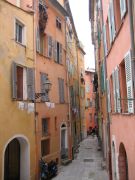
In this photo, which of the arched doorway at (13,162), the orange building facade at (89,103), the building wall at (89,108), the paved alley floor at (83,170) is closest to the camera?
the arched doorway at (13,162)

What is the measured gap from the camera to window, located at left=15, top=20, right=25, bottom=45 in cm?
1664

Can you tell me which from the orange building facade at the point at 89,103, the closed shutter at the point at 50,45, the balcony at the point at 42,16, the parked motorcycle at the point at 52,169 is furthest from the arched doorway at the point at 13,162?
the orange building facade at the point at 89,103

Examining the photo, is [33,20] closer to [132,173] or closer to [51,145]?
[51,145]

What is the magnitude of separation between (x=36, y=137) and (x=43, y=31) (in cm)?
724

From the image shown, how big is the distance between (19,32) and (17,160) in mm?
7160

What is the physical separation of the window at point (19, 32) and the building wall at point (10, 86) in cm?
28

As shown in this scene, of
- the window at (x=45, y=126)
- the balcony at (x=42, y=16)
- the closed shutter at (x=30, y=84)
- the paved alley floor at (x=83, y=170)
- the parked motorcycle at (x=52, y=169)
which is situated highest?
the balcony at (x=42, y=16)

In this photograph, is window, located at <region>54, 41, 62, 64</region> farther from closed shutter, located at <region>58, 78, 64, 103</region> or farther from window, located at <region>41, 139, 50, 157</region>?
window, located at <region>41, 139, 50, 157</region>

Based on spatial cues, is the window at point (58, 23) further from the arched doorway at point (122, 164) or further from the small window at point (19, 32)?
the arched doorway at point (122, 164)

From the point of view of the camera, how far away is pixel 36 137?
58.5 ft

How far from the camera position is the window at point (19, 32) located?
54.6ft

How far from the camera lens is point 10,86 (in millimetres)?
15281

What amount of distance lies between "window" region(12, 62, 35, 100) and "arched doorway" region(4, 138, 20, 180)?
293 centimetres

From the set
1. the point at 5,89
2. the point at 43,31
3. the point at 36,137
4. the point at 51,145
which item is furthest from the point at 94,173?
the point at 43,31
